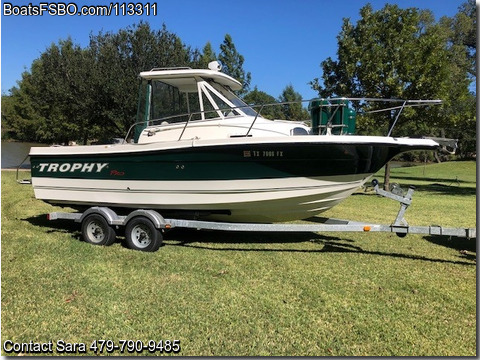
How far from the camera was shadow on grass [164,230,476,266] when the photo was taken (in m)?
5.75

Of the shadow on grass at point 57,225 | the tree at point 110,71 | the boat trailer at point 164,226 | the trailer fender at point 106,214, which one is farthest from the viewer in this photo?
the tree at point 110,71

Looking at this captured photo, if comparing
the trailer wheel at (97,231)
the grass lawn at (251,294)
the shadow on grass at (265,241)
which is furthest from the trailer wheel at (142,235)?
the shadow on grass at (265,241)

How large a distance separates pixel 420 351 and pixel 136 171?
14.9 ft

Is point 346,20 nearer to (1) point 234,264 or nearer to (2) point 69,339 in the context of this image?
(1) point 234,264

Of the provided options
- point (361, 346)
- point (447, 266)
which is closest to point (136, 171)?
point (361, 346)

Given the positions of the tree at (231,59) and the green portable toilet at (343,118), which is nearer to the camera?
the green portable toilet at (343,118)

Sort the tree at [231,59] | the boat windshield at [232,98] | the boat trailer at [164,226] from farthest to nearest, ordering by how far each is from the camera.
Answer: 1. the tree at [231,59]
2. the boat windshield at [232,98]
3. the boat trailer at [164,226]

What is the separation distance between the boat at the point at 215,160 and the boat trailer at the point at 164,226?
12.1 inches

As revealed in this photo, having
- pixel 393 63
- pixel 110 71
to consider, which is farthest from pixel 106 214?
pixel 110 71

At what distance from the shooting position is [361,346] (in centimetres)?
321

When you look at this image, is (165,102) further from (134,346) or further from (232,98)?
(134,346)

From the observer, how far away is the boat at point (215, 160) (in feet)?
17.3

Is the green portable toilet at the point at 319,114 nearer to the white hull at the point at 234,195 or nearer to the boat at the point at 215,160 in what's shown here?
the boat at the point at 215,160

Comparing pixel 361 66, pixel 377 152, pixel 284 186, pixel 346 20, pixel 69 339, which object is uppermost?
pixel 346 20
